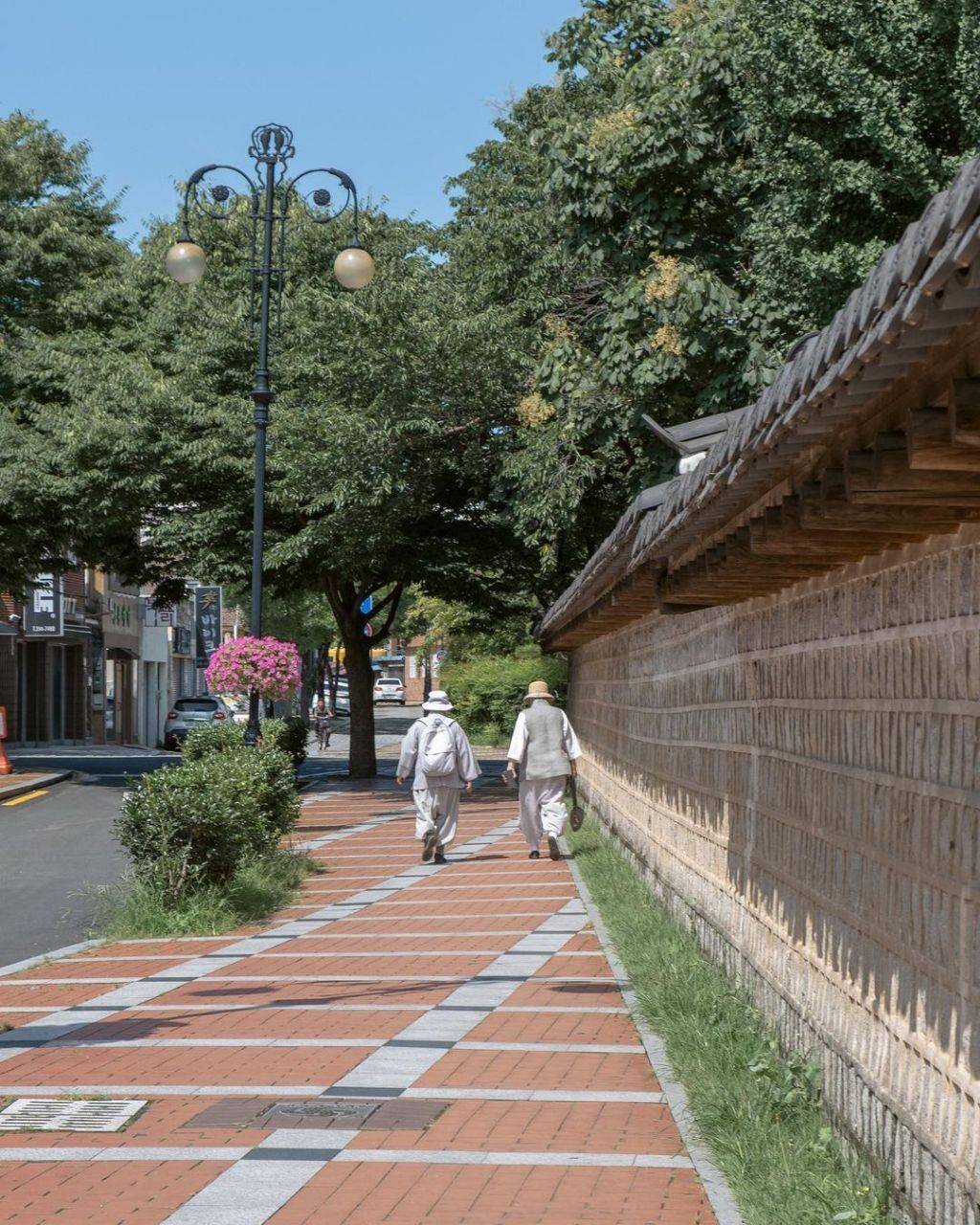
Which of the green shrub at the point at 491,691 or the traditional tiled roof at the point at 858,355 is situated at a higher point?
the traditional tiled roof at the point at 858,355

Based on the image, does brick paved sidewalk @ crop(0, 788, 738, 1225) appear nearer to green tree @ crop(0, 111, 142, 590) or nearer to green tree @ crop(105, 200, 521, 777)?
green tree @ crop(105, 200, 521, 777)

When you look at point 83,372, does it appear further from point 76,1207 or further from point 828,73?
point 76,1207

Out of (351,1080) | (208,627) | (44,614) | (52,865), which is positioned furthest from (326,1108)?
(208,627)

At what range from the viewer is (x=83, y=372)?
28312mm

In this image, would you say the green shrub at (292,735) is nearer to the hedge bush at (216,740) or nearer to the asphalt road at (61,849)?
the asphalt road at (61,849)

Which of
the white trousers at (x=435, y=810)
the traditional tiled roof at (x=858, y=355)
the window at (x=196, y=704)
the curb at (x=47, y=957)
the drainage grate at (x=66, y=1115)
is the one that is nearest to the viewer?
the traditional tiled roof at (x=858, y=355)

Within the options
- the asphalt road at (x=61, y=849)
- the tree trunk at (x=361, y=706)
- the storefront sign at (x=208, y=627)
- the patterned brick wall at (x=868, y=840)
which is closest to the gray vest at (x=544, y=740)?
the asphalt road at (x=61, y=849)

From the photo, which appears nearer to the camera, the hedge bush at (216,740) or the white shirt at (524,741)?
the white shirt at (524,741)

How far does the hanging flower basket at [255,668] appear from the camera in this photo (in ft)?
69.2

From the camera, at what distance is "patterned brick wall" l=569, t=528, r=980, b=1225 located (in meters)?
4.43

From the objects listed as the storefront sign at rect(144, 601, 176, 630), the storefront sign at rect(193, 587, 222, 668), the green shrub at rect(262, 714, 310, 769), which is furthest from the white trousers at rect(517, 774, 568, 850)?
the storefront sign at rect(144, 601, 176, 630)

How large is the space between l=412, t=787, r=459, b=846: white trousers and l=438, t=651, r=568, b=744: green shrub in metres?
29.7

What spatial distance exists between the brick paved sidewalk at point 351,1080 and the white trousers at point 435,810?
4.26 m

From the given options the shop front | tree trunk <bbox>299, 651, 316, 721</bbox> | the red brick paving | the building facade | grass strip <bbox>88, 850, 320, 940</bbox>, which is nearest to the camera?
the red brick paving
